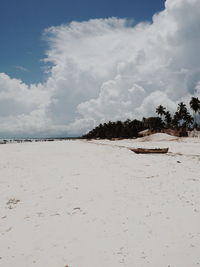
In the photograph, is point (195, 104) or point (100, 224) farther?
point (195, 104)

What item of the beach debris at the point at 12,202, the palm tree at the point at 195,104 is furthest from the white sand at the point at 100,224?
the palm tree at the point at 195,104

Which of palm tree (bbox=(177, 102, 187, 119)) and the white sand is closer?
the white sand

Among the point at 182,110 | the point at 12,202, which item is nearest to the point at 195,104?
the point at 182,110

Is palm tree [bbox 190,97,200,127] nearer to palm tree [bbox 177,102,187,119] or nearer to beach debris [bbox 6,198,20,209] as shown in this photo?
palm tree [bbox 177,102,187,119]

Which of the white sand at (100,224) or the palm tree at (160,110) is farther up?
the palm tree at (160,110)

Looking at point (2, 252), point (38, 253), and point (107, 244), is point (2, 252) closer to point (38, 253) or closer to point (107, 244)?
point (38, 253)

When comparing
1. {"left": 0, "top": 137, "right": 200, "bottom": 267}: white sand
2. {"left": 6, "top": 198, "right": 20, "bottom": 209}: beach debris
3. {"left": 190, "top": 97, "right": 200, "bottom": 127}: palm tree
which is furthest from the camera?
{"left": 190, "top": 97, "right": 200, "bottom": 127}: palm tree

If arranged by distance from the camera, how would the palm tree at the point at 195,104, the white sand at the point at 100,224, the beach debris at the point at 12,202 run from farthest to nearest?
1. the palm tree at the point at 195,104
2. the beach debris at the point at 12,202
3. the white sand at the point at 100,224

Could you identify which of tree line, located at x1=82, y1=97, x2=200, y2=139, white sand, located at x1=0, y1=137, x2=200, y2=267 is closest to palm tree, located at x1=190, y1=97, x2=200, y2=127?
tree line, located at x1=82, y1=97, x2=200, y2=139

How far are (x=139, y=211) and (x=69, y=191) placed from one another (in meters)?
3.67

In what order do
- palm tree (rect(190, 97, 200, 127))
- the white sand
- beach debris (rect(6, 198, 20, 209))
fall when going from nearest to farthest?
1. the white sand
2. beach debris (rect(6, 198, 20, 209))
3. palm tree (rect(190, 97, 200, 127))

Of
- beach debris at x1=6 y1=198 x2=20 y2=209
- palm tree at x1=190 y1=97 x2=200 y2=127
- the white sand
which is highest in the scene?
palm tree at x1=190 y1=97 x2=200 y2=127

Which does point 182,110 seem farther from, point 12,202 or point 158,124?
point 12,202

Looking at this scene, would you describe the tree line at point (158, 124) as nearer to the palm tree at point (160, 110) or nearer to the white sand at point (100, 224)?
the palm tree at point (160, 110)
